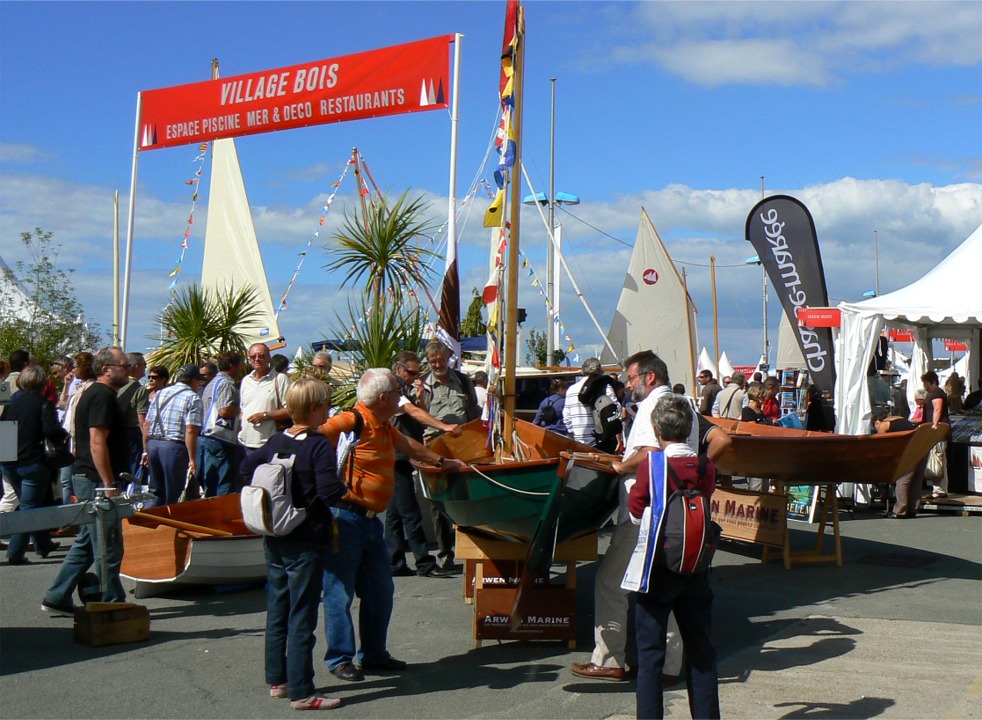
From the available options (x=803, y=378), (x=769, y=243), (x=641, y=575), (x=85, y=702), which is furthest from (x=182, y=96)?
(x=803, y=378)

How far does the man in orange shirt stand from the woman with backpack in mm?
223

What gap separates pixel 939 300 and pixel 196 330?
10.3m

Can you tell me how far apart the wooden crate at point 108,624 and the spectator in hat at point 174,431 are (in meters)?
2.33

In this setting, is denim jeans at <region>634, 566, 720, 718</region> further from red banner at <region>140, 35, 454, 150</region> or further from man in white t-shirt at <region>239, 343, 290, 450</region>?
red banner at <region>140, 35, 454, 150</region>

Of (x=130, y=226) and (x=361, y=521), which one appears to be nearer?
(x=361, y=521)

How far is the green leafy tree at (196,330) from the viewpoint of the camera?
14883 mm

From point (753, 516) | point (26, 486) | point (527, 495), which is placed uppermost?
point (527, 495)

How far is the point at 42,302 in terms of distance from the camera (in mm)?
26359

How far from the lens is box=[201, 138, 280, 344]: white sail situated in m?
21.8

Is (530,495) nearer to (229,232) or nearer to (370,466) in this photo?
(370,466)

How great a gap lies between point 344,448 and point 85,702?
1869 mm

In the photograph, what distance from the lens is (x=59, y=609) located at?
7184 mm

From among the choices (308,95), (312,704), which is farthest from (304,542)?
(308,95)

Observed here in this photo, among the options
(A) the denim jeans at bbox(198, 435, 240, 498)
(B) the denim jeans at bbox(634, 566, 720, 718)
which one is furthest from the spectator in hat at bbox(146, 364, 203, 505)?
(B) the denim jeans at bbox(634, 566, 720, 718)
